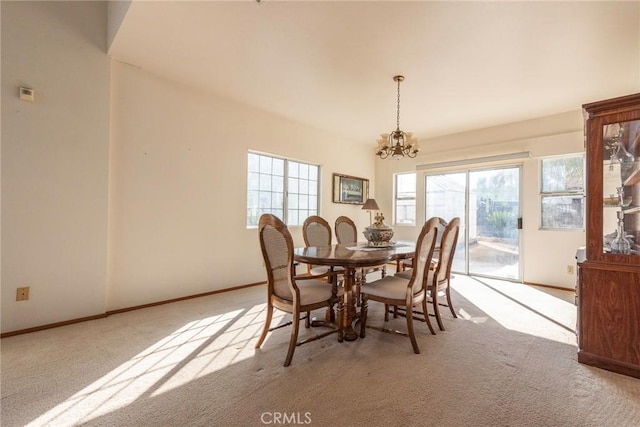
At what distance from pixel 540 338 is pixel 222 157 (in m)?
3.80

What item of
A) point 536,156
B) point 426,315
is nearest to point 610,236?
point 426,315

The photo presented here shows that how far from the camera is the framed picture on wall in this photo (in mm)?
5318

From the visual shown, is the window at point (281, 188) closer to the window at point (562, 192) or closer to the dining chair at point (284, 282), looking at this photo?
the dining chair at point (284, 282)

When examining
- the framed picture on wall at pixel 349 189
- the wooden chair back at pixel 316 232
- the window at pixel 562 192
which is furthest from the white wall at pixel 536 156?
the wooden chair back at pixel 316 232

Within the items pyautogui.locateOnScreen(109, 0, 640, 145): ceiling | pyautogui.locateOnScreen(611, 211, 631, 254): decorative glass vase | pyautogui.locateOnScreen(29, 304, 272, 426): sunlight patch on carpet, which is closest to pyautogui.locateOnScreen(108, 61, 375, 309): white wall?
pyautogui.locateOnScreen(109, 0, 640, 145): ceiling

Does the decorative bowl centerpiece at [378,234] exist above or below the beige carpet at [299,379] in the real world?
above

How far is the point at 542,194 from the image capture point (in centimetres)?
427

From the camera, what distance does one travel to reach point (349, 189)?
5559 mm

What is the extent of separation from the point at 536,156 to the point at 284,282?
428 cm

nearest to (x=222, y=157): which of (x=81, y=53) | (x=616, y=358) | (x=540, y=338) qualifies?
(x=81, y=53)

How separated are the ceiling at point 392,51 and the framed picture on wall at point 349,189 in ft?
5.42

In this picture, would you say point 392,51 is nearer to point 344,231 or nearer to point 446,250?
point 446,250

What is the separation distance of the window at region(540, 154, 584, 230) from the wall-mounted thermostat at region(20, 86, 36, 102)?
6.03 metres

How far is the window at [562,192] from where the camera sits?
13.1ft
